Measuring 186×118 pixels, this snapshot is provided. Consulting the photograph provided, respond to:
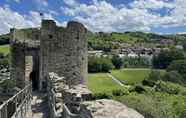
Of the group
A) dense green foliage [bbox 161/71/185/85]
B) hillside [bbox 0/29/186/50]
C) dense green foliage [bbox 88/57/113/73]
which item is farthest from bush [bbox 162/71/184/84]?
hillside [bbox 0/29/186/50]

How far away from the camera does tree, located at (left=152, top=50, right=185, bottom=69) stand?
295 ft

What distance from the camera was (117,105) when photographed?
11.6ft

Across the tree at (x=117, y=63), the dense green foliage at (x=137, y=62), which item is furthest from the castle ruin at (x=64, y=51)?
the dense green foliage at (x=137, y=62)

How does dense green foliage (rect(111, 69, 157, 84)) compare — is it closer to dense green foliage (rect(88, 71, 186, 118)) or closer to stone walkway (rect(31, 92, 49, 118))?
dense green foliage (rect(88, 71, 186, 118))

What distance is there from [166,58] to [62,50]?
7755 cm

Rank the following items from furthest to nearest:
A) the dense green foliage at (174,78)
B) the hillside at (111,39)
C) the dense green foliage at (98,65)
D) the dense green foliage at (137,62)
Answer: the hillside at (111,39) < the dense green foliage at (137,62) < the dense green foliage at (98,65) < the dense green foliage at (174,78)

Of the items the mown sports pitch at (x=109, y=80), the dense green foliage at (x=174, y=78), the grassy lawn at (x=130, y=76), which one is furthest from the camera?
the grassy lawn at (x=130, y=76)

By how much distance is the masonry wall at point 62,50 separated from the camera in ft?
61.6

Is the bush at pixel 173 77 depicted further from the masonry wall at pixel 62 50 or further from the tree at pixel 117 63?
the masonry wall at pixel 62 50

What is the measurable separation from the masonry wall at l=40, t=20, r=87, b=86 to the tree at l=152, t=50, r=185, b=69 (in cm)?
7281

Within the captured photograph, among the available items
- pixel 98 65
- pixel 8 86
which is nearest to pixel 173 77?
pixel 98 65

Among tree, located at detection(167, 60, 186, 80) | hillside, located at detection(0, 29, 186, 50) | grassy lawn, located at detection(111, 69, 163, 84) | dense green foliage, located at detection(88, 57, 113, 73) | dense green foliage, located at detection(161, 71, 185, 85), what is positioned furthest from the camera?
hillside, located at detection(0, 29, 186, 50)

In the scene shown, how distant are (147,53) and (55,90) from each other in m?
124

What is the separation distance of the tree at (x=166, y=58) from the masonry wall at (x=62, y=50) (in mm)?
72811
